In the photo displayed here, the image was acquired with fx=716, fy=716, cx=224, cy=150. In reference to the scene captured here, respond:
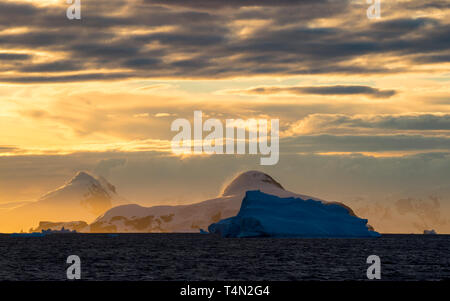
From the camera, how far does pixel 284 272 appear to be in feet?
221

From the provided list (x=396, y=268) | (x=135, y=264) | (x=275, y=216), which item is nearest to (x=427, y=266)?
(x=396, y=268)

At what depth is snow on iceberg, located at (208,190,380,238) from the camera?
539 feet

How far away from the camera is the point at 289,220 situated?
549 feet

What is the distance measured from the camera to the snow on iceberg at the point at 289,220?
16425cm

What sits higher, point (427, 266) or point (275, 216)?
point (275, 216)

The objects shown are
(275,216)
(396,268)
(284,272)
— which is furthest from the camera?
(275,216)
